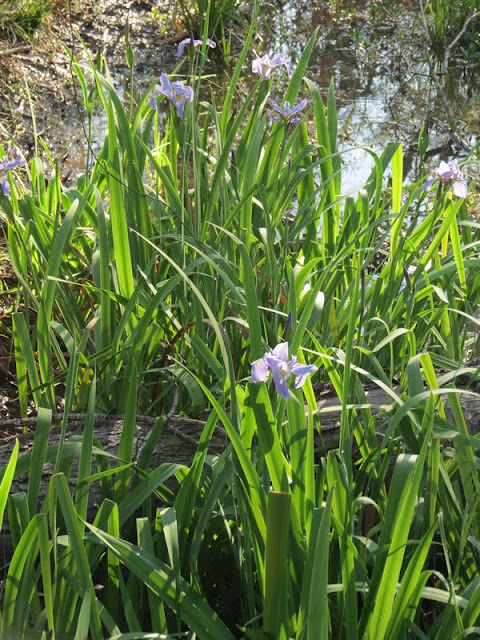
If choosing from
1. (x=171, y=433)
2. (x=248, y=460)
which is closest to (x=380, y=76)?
(x=171, y=433)

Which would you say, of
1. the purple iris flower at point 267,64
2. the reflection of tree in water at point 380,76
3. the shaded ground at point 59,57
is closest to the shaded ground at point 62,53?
the shaded ground at point 59,57

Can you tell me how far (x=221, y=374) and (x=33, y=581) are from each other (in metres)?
0.49

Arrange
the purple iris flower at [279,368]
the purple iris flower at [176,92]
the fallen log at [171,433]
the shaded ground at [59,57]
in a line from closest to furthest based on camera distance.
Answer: the purple iris flower at [279,368], the fallen log at [171,433], the purple iris flower at [176,92], the shaded ground at [59,57]

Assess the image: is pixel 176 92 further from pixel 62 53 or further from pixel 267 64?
pixel 62 53

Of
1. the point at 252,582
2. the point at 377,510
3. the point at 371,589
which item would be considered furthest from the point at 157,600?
the point at 377,510

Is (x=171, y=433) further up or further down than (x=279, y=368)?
further down

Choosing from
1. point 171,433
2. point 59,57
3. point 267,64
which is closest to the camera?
point 171,433

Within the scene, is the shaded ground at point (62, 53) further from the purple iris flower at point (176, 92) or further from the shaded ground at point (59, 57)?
the purple iris flower at point (176, 92)

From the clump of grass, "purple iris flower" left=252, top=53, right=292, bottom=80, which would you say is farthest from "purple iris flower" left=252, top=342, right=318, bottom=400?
"purple iris flower" left=252, top=53, right=292, bottom=80

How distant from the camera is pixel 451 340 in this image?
5.50 ft

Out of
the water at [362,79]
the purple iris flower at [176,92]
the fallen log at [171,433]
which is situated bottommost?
the fallen log at [171,433]

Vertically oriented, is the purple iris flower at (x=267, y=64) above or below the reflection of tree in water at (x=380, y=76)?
above

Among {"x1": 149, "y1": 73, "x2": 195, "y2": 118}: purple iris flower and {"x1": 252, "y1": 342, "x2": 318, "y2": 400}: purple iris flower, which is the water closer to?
{"x1": 149, "y1": 73, "x2": 195, "y2": 118}: purple iris flower

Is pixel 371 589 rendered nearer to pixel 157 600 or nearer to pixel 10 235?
pixel 157 600
